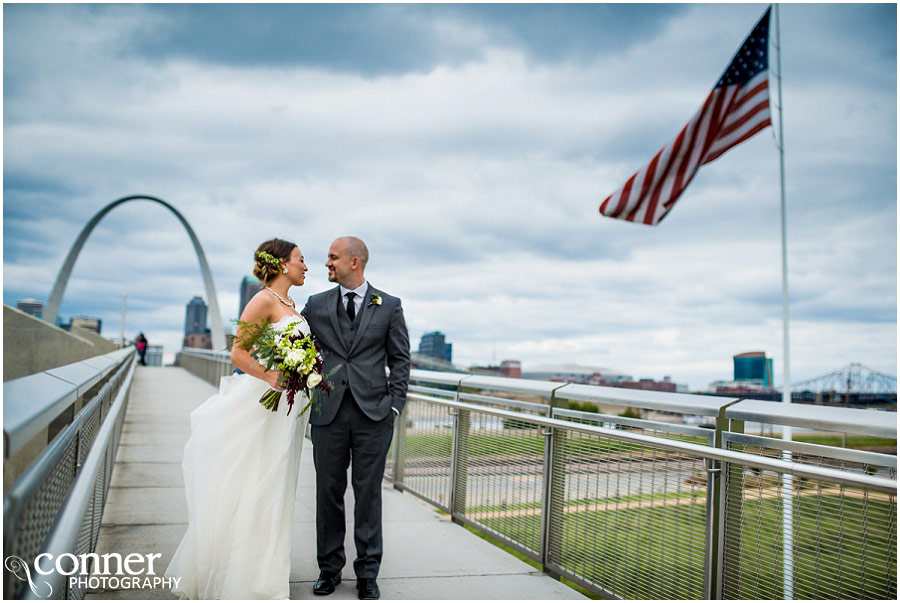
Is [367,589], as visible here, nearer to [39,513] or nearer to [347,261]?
[347,261]

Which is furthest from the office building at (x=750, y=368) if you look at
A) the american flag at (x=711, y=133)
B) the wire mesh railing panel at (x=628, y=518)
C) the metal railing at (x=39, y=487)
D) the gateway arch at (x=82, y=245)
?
the gateway arch at (x=82, y=245)

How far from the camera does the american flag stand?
9.95 metres

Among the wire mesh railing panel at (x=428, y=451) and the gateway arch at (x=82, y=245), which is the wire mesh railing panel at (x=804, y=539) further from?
the gateway arch at (x=82, y=245)

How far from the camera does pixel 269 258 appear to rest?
455 cm

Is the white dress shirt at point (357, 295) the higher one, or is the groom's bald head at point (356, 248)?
the groom's bald head at point (356, 248)

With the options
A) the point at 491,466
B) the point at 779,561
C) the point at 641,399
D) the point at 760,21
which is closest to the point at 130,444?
the point at 491,466

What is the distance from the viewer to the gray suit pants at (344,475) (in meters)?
4.50

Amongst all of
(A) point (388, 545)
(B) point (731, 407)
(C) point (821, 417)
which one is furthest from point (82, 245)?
(C) point (821, 417)

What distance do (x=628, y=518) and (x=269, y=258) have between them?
2628mm

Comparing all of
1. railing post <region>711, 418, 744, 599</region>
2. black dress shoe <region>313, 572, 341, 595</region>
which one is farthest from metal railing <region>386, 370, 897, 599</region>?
black dress shoe <region>313, 572, 341, 595</region>

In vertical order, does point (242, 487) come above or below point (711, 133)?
below

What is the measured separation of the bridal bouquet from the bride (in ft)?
0.23

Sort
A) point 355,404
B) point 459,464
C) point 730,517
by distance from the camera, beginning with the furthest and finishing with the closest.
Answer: point 459,464
point 355,404
point 730,517

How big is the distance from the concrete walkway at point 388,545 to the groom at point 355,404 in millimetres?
280
